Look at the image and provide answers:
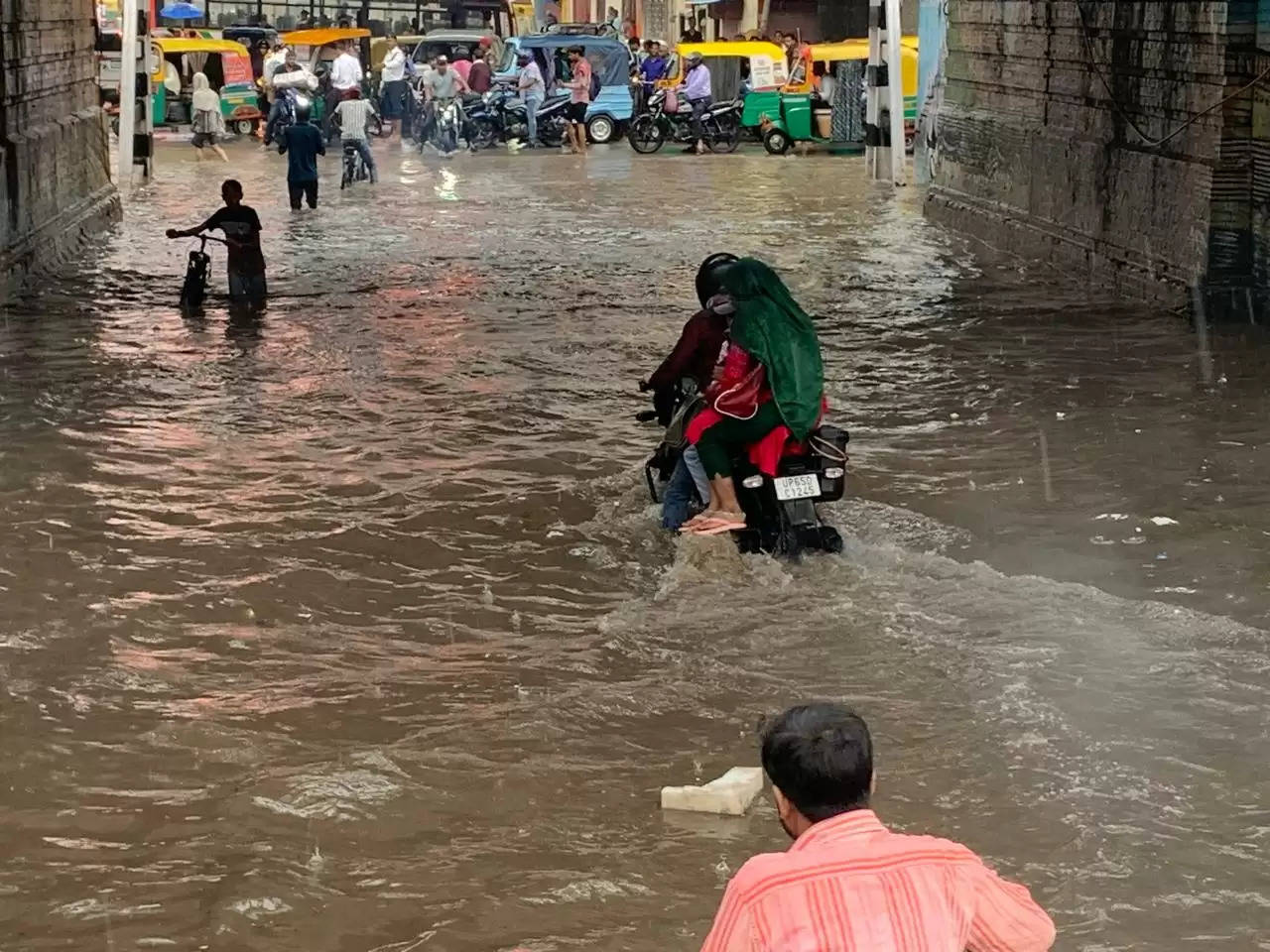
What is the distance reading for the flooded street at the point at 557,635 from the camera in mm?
4676

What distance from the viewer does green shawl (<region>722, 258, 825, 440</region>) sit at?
23.6 feet

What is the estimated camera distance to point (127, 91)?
25062 millimetres

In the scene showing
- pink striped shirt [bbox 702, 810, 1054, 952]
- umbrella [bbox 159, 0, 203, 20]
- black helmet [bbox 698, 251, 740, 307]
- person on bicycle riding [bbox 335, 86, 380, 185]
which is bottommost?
pink striped shirt [bbox 702, 810, 1054, 952]

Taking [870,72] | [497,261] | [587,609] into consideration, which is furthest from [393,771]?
[870,72]

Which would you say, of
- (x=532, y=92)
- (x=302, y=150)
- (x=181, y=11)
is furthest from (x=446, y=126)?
(x=181, y=11)

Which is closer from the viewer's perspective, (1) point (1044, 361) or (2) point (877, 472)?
(2) point (877, 472)

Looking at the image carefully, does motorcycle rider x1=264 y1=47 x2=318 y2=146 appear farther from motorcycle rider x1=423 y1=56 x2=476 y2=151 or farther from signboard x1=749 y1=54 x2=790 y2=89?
signboard x1=749 y1=54 x2=790 y2=89

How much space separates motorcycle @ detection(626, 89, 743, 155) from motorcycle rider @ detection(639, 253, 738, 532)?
2540 cm

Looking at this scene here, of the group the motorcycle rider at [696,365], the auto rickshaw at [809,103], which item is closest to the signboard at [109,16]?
the auto rickshaw at [809,103]

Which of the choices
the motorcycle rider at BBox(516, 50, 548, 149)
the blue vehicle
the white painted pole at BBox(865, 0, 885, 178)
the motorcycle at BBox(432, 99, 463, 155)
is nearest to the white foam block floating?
the white painted pole at BBox(865, 0, 885, 178)

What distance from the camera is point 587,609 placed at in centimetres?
699

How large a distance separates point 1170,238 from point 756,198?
408 inches

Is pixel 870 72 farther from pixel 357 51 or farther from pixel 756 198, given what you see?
pixel 357 51

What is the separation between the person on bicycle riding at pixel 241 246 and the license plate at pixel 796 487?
8.16 m
